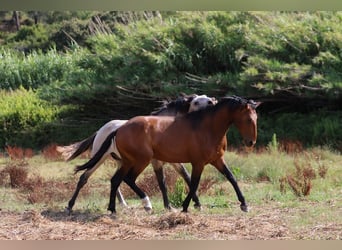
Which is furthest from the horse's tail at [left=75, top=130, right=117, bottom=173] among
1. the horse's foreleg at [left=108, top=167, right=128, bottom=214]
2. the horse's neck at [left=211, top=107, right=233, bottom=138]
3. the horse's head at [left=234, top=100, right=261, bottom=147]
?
the horse's head at [left=234, top=100, right=261, bottom=147]

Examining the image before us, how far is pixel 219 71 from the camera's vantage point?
17.3 meters

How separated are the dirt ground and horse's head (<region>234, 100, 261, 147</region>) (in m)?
0.98

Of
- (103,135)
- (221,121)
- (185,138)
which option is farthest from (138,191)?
(221,121)

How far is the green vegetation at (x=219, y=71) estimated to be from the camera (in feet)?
50.2

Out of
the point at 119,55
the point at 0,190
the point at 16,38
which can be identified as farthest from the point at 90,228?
the point at 16,38

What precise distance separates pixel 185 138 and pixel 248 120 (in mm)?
844

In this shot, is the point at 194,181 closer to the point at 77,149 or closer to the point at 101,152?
the point at 101,152

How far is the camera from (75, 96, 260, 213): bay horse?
25.4ft

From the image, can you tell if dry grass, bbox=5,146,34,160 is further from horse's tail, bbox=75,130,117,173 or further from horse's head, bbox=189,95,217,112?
horse's head, bbox=189,95,217,112

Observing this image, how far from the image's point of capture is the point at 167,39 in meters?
17.2

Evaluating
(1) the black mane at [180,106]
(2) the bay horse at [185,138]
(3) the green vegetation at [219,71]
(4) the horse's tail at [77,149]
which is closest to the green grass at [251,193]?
(2) the bay horse at [185,138]

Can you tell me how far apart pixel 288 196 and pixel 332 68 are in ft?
23.5

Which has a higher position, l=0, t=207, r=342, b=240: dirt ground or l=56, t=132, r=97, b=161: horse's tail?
l=56, t=132, r=97, b=161: horse's tail

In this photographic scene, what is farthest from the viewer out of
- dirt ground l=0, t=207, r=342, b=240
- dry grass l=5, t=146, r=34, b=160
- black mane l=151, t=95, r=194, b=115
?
dry grass l=5, t=146, r=34, b=160
